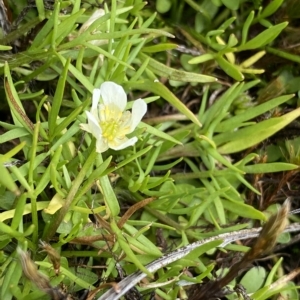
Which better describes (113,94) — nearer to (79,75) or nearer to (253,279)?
(79,75)

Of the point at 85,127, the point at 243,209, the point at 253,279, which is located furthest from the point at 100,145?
the point at 253,279

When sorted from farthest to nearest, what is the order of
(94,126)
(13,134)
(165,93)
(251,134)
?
1. (251,134)
2. (165,93)
3. (13,134)
4. (94,126)

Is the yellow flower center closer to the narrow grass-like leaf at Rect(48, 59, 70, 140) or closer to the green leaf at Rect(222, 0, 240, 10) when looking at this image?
the narrow grass-like leaf at Rect(48, 59, 70, 140)

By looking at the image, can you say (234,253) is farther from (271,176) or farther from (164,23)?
(164,23)

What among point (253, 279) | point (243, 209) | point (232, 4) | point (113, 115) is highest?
point (232, 4)

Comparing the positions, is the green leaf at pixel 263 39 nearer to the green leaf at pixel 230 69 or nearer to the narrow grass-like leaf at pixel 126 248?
the green leaf at pixel 230 69

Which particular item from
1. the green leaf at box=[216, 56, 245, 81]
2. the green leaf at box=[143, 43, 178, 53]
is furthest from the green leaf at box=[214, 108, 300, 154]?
the green leaf at box=[143, 43, 178, 53]
